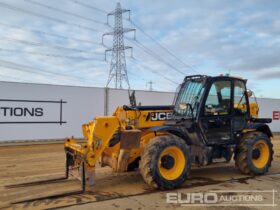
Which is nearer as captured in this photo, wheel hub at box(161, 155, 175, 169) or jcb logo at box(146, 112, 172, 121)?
wheel hub at box(161, 155, 175, 169)

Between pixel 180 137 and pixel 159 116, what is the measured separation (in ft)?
2.88

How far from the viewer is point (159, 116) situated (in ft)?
28.2

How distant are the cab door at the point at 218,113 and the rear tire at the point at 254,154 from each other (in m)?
0.43

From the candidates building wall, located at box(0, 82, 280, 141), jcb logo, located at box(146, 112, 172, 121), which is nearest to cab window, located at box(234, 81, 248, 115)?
jcb logo, located at box(146, 112, 172, 121)

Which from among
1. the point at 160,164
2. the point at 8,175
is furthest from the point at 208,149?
the point at 8,175

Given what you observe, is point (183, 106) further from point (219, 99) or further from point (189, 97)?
point (219, 99)

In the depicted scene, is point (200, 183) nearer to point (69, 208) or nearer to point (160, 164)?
point (160, 164)

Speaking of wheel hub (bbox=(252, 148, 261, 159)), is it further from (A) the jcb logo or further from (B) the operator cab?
(A) the jcb logo

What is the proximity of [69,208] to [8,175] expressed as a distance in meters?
3.68

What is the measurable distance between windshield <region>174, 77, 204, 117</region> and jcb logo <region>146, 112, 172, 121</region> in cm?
20

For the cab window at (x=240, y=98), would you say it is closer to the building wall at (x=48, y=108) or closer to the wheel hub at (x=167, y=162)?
the wheel hub at (x=167, y=162)

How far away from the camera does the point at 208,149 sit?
26.5 feet

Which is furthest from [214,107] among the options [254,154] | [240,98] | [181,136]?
[254,154]

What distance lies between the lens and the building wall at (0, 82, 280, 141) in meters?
15.8
